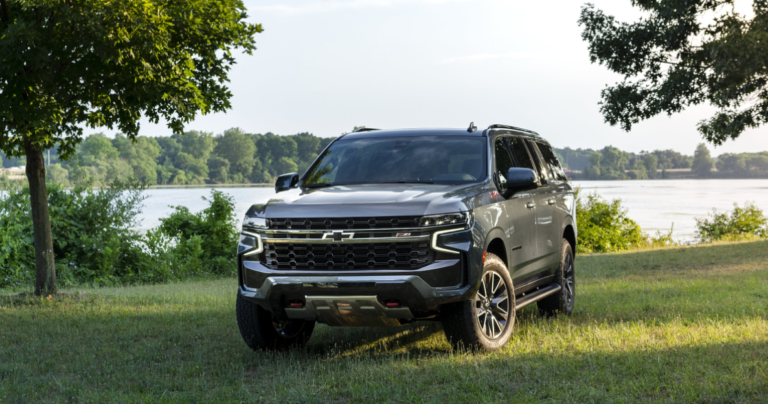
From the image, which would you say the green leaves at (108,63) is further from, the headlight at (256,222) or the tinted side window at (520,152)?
the tinted side window at (520,152)

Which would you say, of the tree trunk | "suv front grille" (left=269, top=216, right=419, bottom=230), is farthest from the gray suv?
the tree trunk

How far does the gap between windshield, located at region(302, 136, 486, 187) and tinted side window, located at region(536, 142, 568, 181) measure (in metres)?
1.99

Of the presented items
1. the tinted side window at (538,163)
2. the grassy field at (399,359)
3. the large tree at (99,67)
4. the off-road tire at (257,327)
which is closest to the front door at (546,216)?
the tinted side window at (538,163)

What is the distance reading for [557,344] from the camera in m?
6.53

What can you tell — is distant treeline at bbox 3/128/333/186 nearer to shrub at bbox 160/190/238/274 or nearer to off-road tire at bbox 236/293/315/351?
shrub at bbox 160/190/238/274

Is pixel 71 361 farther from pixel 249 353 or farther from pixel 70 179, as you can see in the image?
pixel 70 179

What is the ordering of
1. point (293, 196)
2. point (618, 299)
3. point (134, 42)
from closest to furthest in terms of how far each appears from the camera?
point (293, 196), point (134, 42), point (618, 299)

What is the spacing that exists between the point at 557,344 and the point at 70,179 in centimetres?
1485

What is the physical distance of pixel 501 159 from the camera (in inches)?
281

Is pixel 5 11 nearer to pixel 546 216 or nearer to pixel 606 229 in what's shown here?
pixel 546 216

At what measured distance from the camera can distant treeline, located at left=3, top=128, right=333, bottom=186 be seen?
2326 inches

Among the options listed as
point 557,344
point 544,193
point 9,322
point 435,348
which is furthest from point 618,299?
point 9,322

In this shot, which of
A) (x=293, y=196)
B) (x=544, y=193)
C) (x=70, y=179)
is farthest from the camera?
(x=70, y=179)

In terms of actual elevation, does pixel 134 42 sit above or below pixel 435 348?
above
